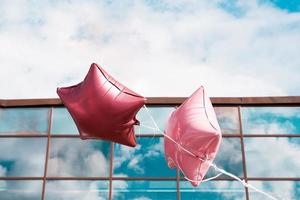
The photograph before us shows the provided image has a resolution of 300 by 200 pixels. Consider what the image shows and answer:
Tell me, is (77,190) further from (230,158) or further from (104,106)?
(104,106)

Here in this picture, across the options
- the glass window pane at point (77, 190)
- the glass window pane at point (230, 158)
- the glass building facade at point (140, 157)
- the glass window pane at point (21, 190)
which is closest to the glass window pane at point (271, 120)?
the glass building facade at point (140, 157)

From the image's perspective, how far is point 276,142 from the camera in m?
12.6

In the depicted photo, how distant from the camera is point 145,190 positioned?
12.2 meters

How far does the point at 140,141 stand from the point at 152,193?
1.35m

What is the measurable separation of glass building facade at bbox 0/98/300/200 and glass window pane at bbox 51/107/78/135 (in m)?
0.02

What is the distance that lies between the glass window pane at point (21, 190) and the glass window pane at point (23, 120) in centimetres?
131

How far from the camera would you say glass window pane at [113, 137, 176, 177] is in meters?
12.3

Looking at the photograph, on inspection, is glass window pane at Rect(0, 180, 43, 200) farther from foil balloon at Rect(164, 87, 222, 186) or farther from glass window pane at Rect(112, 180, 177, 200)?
foil balloon at Rect(164, 87, 222, 186)

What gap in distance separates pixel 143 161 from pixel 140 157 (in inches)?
4.8

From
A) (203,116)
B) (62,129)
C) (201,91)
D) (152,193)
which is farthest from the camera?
(62,129)

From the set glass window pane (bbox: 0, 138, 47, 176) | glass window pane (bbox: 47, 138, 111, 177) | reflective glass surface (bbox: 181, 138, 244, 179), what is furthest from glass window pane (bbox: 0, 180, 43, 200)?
reflective glass surface (bbox: 181, 138, 244, 179)

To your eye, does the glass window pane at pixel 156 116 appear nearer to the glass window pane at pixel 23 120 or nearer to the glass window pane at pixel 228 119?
the glass window pane at pixel 228 119

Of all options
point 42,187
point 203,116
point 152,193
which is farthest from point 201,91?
point 42,187

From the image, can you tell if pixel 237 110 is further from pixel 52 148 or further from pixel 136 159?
pixel 52 148
